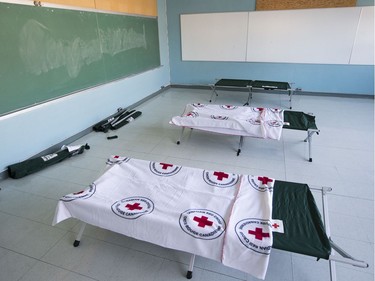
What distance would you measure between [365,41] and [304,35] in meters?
1.10

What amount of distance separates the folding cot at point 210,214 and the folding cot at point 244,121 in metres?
1.17

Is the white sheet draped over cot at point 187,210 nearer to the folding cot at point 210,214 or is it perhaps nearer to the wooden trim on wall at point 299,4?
the folding cot at point 210,214

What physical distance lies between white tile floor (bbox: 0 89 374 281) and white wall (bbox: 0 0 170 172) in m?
0.28

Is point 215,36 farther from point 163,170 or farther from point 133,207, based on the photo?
point 133,207

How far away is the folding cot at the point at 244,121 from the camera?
2881mm

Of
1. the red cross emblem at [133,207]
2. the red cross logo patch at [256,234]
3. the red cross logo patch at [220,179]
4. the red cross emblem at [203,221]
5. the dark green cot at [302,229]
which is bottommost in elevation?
the dark green cot at [302,229]

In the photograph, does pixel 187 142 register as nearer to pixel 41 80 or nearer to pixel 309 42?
pixel 41 80

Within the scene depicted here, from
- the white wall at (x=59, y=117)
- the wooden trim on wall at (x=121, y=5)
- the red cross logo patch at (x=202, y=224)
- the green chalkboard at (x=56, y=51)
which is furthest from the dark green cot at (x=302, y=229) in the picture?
the wooden trim on wall at (x=121, y=5)

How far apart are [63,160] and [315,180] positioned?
9.25 ft

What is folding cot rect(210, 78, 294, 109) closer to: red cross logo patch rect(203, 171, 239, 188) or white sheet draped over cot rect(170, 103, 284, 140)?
white sheet draped over cot rect(170, 103, 284, 140)

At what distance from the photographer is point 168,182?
71.2 inches

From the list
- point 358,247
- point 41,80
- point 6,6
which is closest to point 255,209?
point 358,247

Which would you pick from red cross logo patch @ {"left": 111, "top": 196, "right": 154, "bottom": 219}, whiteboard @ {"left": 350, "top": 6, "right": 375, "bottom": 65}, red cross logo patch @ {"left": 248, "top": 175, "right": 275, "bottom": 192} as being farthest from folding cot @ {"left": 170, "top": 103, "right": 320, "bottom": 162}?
whiteboard @ {"left": 350, "top": 6, "right": 375, "bottom": 65}

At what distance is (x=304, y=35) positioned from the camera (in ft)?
16.2
